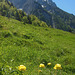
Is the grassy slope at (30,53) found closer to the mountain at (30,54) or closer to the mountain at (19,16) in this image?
the mountain at (30,54)

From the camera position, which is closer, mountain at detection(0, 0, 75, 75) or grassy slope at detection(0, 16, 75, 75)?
mountain at detection(0, 0, 75, 75)

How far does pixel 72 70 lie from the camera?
786 centimetres

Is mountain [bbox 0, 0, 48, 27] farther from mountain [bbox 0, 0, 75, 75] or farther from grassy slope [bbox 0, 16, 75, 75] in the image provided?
grassy slope [bbox 0, 16, 75, 75]

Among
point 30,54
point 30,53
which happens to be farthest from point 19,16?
point 30,54

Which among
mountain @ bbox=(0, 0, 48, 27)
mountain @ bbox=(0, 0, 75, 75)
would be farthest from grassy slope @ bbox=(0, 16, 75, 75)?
mountain @ bbox=(0, 0, 48, 27)

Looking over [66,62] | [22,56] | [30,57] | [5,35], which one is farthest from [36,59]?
[5,35]

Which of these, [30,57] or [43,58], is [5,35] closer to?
[30,57]

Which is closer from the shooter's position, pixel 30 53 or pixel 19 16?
pixel 30 53

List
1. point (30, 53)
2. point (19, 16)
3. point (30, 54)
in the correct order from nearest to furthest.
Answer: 1. point (30, 54)
2. point (30, 53)
3. point (19, 16)

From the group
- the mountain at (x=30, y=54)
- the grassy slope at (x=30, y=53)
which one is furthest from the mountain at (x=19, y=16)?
the grassy slope at (x=30, y=53)

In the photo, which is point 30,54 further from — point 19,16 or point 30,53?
point 19,16

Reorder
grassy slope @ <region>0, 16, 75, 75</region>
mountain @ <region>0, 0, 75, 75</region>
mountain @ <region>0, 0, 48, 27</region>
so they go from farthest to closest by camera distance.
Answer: mountain @ <region>0, 0, 48, 27</region>, grassy slope @ <region>0, 16, 75, 75</region>, mountain @ <region>0, 0, 75, 75</region>

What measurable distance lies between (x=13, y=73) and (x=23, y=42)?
776cm

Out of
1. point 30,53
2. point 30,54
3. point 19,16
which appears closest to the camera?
point 30,54
